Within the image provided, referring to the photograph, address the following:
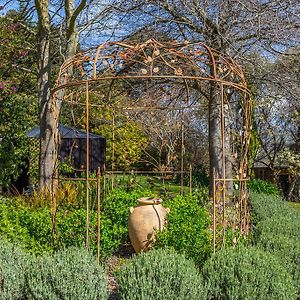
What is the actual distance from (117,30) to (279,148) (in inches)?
362

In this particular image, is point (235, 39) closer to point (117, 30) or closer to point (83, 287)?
point (117, 30)

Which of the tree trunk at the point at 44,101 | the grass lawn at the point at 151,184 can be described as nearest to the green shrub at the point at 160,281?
the tree trunk at the point at 44,101

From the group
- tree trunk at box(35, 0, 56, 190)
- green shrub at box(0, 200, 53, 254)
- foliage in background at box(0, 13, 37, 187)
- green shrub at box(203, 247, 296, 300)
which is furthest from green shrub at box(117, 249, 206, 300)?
foliage in background at box(0, 13, 37, 187)

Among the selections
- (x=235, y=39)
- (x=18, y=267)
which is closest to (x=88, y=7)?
(x=235, y=39)

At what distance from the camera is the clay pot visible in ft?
16.9

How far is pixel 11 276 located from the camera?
346cm

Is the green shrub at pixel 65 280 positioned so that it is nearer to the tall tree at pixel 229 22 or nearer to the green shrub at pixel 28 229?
the green shrub at pixel 28 229

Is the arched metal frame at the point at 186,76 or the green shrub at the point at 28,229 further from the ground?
the arched metal frame at the point at 186,76

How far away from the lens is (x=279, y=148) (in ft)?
53.4

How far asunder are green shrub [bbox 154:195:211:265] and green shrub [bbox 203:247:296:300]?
2.75ft

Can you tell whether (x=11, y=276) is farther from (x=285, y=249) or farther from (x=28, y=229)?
(x=285, y=249)

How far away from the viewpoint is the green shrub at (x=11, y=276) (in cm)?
344

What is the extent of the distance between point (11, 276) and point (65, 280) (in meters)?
0.48

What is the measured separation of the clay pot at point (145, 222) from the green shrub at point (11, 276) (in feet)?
5.77
